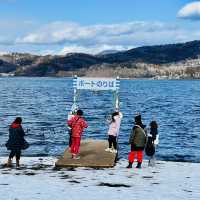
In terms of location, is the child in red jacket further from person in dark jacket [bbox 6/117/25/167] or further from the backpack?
the backpack

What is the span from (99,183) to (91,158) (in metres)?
4.88

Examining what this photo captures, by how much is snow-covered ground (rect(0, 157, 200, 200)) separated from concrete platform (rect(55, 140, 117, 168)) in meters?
0.52

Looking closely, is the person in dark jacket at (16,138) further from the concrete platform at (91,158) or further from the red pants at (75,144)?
the red pants at (75,144)

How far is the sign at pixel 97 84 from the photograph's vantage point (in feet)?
85.7

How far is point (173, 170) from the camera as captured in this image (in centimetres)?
2045

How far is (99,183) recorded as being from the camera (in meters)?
16.9

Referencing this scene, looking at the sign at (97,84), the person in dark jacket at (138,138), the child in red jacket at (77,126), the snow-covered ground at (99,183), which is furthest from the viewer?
the sign at (97,84)

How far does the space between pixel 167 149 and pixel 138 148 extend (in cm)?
1868

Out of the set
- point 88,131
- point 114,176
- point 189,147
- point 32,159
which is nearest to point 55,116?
point 88,131

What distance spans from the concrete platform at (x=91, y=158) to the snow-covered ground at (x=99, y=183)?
52 centimetres

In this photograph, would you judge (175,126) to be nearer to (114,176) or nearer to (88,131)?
(88,131)

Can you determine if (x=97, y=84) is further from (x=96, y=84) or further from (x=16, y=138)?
(x=16, y=138)

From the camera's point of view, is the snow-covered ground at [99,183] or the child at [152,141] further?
the child at [152,141]

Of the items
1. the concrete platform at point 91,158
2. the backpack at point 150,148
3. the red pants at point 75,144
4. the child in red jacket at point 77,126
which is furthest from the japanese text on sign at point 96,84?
the backpack at point 150,148
